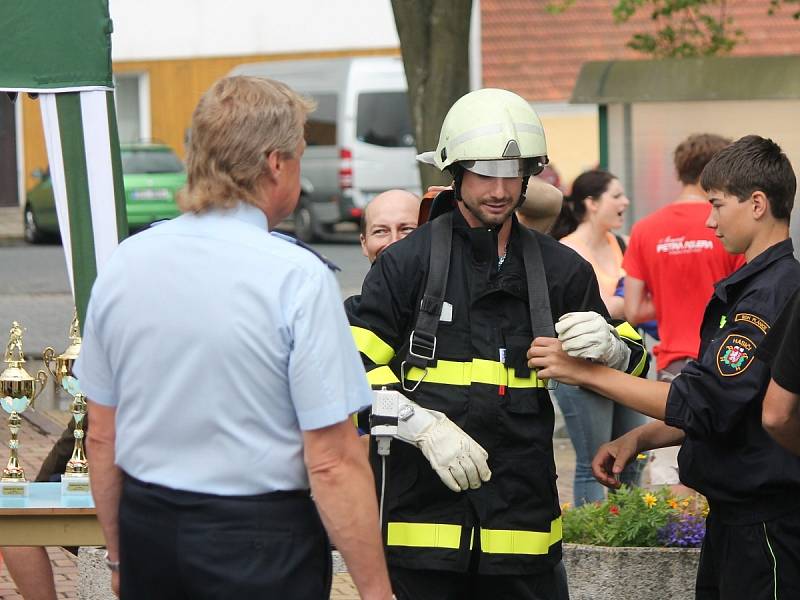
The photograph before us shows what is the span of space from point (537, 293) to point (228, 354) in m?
1.13

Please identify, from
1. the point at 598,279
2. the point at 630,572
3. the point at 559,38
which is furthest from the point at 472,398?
the point at 559,38

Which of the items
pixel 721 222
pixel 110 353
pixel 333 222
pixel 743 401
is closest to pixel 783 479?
pixel 743 401

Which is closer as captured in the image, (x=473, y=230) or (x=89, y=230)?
(x=473, y=230)

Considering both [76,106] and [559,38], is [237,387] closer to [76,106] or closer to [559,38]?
[76,106]

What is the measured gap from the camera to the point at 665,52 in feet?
45.1

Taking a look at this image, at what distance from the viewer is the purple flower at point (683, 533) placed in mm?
4875

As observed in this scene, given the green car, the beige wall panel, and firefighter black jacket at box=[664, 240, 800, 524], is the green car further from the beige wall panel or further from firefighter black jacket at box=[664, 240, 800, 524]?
firefighter black jacket at box=[664, 240, 800, 524]

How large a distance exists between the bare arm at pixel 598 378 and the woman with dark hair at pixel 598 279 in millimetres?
2562

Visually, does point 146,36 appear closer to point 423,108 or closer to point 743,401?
point 423,108

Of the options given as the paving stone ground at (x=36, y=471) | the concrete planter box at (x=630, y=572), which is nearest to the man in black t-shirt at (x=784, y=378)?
the concrete planter box at (x=630, y=572)

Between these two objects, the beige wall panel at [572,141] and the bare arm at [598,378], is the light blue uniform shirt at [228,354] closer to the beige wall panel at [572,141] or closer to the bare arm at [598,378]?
the bare arm at [598,378]

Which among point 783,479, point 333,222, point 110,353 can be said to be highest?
point 110,353

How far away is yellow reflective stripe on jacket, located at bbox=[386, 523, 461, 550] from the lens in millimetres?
3584

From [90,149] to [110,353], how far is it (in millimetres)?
2794
